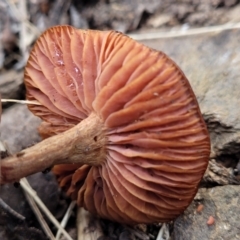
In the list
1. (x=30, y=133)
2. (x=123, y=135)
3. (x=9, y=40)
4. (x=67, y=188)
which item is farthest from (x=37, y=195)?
(x=9, y=40)

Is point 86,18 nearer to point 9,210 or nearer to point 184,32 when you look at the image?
point 184,32

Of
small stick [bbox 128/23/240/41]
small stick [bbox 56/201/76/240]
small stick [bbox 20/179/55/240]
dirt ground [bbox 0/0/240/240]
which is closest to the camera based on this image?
small stick [bbox 20/179/55/240]

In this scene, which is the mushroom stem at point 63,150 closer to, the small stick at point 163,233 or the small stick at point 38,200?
the small stick at point 38,200

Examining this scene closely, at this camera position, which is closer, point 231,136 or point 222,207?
point 222,207

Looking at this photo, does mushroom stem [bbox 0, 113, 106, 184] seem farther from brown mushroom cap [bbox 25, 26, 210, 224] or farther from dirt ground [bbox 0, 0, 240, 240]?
dirt ground [bbox 0, 0, 240, 240]

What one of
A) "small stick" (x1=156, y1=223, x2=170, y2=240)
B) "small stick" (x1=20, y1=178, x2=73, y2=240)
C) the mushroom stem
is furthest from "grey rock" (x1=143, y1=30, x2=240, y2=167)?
"small stick" (x1=20, y1=178, x2=73, y2=240)

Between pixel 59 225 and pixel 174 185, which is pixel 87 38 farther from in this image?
A: pixel 59 225
